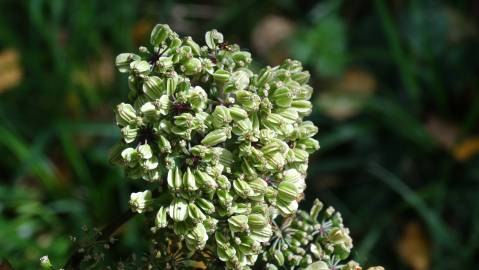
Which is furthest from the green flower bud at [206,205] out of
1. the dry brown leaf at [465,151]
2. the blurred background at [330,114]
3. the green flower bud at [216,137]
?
the dry brown leaf at [465,151]

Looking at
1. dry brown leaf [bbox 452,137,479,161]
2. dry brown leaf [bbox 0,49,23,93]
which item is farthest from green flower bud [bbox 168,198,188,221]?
dry brown leaf [bbox 0,49,23,93]

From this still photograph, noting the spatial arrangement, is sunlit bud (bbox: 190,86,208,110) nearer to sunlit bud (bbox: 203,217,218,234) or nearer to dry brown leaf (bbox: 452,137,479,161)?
sunlit bud (bbox: 203,217,218,234)

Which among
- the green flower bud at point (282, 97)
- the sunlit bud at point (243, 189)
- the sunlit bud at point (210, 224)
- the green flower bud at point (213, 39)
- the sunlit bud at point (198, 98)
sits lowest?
the sunlit bud at point (210, 224)

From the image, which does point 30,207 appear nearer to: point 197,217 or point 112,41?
point 112,41

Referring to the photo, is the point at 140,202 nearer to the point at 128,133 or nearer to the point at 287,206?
the point at 128,133

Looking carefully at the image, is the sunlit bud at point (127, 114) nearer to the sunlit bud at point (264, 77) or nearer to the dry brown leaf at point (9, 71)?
the sunlit bud at point (264, 77)

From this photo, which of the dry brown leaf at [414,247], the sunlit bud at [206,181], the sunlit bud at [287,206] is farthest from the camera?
the dry brown leaf at [414,247]

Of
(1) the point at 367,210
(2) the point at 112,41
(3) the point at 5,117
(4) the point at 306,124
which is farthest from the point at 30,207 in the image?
(4) the point at 306,124

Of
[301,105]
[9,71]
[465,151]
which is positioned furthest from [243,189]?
[9,71]
